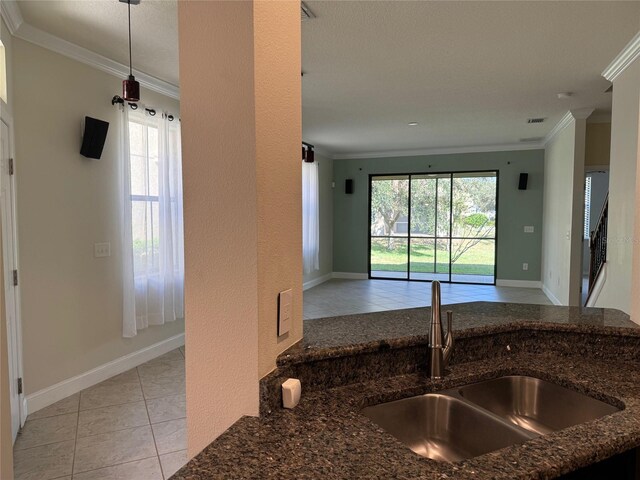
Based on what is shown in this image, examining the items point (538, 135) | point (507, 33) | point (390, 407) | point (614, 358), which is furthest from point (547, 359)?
point (538, 135)

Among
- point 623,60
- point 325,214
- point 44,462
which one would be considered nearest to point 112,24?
point 44,462

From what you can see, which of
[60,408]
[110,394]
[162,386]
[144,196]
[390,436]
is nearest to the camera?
[390,436]

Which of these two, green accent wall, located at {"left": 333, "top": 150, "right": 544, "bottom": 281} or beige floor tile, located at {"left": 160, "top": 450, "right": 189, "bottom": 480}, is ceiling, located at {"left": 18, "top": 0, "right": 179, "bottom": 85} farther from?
green accent wall, located at {"left": 333, "top": 150, "right": 544, "bottom": 281}

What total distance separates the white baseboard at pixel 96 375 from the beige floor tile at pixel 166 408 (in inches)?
24.9

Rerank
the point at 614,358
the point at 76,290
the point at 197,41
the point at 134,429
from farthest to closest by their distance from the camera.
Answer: the point at 76,290 → the point at 134,429 → the point at 614,358 → the point at 197,41

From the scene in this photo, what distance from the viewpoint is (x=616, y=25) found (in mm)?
2945

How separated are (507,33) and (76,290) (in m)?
3.70

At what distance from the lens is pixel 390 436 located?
1.01m

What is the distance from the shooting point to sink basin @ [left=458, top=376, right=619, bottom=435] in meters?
1.41

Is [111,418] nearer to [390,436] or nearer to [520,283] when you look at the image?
[390,436]

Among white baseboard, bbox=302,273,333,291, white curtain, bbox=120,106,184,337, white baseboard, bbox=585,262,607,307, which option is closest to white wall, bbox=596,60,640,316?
white baseboard, bbox=585,262,607,307

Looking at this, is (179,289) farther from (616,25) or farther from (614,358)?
(616,25)

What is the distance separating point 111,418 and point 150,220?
1.74m

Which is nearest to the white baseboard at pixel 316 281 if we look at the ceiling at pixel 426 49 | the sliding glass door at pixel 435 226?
the sliding glass door at pixel 435 226
